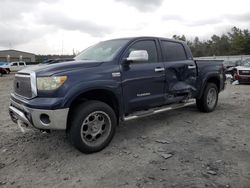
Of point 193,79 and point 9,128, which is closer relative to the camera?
point 9,128

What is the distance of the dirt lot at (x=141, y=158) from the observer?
3572mm

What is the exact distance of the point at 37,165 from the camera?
4.09 meters

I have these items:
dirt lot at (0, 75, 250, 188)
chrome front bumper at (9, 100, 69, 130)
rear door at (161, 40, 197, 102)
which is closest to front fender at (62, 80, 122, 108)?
chrome front bumper at (9, 100, 69, 130)

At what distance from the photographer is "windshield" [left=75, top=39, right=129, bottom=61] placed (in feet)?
16.5

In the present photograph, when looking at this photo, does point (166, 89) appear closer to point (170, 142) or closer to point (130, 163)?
point (170, 142)

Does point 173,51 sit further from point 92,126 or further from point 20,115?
point 20,115

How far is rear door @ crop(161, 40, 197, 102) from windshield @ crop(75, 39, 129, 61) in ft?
3.47

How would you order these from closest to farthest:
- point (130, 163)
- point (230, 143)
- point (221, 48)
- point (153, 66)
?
point (130, 163) < point (230, 143) < point (153, 66) < point (221, 48)

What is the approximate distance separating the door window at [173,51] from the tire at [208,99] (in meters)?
1.17

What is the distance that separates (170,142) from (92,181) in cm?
184

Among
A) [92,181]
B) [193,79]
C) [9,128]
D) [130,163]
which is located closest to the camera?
[92,181]

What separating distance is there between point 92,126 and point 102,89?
2.01 feet

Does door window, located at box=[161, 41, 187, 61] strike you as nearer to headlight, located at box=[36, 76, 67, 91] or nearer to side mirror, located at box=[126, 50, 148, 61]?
side mirror, located at box=[126, 50, 148, 61]

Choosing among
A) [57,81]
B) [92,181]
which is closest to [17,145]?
[57,81]
